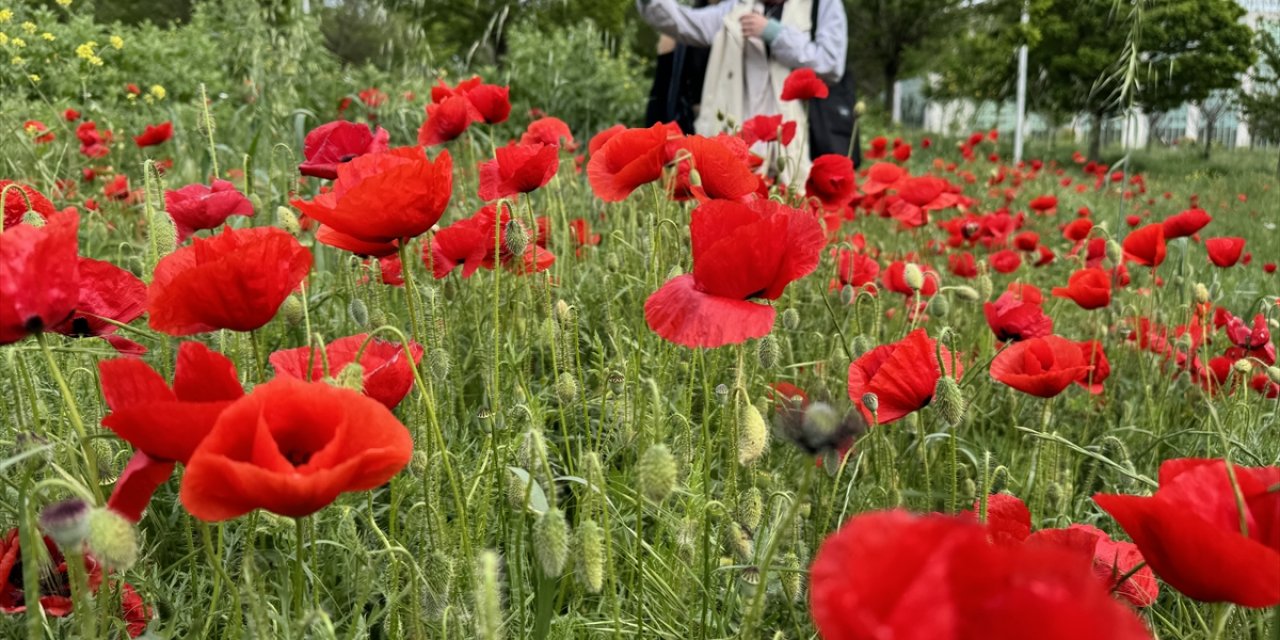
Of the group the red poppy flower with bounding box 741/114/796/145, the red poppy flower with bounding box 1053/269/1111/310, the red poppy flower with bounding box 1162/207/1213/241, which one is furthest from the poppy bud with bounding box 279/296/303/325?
the red poppy flower with bounding box 1162/207/1213/241

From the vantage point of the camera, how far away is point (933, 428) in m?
2.09

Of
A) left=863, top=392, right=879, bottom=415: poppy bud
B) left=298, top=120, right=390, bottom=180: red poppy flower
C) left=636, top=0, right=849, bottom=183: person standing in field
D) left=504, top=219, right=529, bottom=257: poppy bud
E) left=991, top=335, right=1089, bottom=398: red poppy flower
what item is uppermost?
left=636, top=0, right=849, bottom=183: person standing in field

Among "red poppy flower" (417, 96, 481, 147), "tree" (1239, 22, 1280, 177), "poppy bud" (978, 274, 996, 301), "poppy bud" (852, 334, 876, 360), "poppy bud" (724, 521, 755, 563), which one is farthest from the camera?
"tree" (1239, 22, 1280, 177)

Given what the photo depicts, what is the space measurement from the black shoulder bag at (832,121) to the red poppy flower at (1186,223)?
217 cm


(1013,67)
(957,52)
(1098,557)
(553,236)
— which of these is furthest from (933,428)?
(957,52)

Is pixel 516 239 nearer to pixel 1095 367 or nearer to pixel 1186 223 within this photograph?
pixel 1095 367

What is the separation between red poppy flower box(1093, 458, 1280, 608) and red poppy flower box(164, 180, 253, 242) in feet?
4.55

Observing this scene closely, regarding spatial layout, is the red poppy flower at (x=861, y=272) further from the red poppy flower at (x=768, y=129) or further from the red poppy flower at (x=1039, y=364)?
the red poppy flower at (x=1039, y=364)

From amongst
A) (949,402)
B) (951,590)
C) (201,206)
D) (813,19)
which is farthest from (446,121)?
(813,19)

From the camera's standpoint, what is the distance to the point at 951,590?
396 millimetres

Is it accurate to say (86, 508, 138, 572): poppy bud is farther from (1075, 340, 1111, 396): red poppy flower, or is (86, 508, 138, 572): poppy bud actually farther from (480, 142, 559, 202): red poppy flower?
(1075, 340, 1111, 396): red poppy flower

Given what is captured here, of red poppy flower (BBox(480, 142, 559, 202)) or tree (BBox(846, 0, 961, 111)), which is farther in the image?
tree (BBox(846, 0, 961, 111))

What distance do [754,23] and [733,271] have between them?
359cm

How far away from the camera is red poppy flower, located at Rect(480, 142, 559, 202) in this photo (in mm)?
1628
